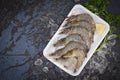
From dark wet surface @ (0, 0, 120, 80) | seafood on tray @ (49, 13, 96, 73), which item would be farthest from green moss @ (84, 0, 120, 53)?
seafood on tray @ (49, 13, 96, 73)

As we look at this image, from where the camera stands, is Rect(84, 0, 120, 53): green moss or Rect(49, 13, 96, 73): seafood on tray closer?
Rect(49, 13, 96, 73): seafood on tray

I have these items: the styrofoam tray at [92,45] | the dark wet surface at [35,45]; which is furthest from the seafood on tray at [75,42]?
the dark wet surface at [35,45]

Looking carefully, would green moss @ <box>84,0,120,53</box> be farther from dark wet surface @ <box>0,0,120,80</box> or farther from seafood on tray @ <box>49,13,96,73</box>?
seafood on tray @ <box>49,13,96,73</box>

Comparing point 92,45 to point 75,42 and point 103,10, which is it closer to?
point 75,42

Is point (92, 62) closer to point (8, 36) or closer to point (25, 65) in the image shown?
point (25, 65)

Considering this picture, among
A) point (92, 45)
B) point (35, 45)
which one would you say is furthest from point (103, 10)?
point (35, 45)

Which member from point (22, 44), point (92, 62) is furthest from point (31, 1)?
point (92, 62)

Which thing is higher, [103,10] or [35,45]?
[103,10]
